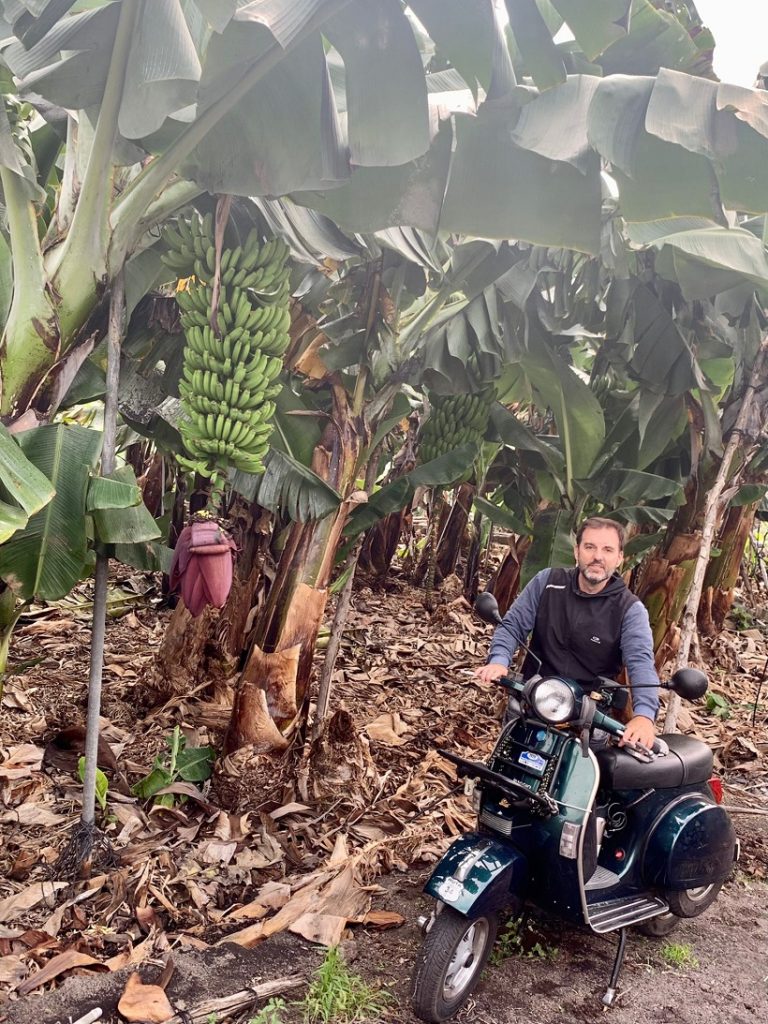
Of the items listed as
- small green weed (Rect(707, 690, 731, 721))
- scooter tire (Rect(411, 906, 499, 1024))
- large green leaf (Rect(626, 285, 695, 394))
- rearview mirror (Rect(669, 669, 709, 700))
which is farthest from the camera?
small green weed (Rect(707, 690, 731, 721))

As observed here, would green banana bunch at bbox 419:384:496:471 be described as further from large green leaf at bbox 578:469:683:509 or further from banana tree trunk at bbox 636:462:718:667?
banana tree trunk at bbox 636:462:718:667

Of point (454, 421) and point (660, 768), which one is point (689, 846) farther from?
point (454, 421)

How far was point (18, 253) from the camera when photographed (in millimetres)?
2496

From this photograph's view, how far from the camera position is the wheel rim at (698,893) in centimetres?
288

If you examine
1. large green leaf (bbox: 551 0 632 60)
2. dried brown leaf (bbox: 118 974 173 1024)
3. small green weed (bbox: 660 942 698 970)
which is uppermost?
large green leaf (bbox: 551 0 632 60)

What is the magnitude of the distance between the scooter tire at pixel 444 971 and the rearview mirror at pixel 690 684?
913 mm

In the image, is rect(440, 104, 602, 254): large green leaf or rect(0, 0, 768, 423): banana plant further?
rect(440, 104, 602, 254): large green leaf

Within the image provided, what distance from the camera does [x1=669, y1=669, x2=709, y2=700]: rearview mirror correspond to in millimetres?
2408

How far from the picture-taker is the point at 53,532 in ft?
8.45

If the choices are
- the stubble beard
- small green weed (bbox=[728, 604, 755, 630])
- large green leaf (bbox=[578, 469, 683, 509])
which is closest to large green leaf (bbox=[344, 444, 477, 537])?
large green leaf (bbox=[578, 469, 683, 509])

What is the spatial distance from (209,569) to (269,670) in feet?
2.41

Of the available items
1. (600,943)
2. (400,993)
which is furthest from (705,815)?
(400,993)

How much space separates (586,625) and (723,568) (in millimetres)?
5044

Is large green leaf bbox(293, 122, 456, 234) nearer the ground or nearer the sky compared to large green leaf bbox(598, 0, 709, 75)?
nearer the ground
